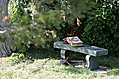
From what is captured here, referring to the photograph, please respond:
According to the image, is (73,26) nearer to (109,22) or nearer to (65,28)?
(65,28)

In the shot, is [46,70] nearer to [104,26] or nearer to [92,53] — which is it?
[92,53]

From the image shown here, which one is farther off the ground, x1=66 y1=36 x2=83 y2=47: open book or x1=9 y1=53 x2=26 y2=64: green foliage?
x1=66 y1=36 x2=83 y2=47: open book

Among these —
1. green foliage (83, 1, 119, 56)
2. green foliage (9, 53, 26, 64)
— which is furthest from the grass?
green foliage (83, 1, 119, 56)

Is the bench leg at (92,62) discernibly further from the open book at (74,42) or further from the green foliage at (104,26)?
the green foliage at (104,26)

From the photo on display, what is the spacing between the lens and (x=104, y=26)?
6.23 metres

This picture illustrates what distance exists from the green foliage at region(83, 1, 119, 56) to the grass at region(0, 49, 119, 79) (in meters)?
0.58

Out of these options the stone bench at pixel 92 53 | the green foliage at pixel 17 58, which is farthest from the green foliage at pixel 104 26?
the green foliage at pixel 17 58

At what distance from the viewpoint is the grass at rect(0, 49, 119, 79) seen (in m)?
4.55

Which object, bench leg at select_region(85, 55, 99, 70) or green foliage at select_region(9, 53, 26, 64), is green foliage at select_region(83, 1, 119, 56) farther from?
green foliage at select_region(9, 53, 26, 64)

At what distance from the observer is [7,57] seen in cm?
635

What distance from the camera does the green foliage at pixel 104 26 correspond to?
602 centimetres

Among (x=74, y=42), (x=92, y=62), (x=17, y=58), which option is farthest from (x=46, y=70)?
(x=17, y=58)

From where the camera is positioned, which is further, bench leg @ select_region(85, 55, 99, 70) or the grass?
bench leg @ select_region(85, 55, 99, 70)

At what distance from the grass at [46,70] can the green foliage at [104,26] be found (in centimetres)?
58
